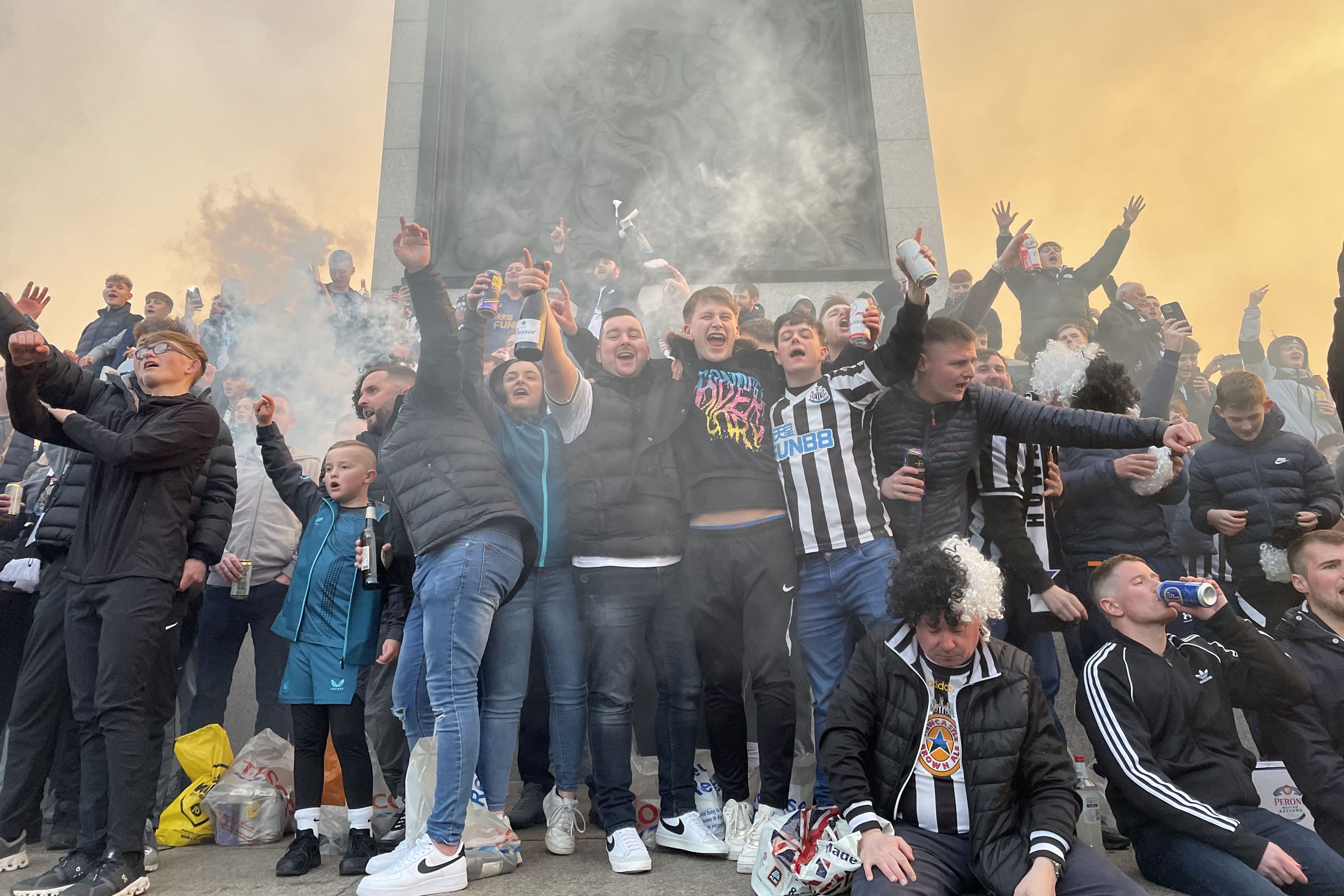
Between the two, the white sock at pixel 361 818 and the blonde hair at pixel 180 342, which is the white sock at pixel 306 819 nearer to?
the white sock at pixel 361 818

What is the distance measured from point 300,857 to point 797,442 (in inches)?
83.3

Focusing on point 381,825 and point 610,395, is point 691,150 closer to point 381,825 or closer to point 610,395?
point 610,395

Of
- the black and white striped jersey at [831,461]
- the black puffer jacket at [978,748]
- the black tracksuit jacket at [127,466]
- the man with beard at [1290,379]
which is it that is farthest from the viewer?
the man with beard at [1290,379]

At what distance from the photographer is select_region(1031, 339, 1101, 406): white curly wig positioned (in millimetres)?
3463

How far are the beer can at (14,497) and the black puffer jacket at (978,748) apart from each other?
3.33 m

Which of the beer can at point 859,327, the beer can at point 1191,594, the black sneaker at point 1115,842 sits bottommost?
the black sneaker at point 1115,842

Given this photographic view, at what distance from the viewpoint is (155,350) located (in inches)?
114

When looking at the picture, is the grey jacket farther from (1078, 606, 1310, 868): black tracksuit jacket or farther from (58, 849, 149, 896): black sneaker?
(1078, 606, 1310, 868): black tracksuit jacket

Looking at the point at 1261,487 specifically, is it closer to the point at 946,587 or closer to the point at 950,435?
the point at 950,435

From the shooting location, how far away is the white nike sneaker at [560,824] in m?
2.87

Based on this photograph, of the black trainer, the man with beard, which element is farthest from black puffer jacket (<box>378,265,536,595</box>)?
the man with beard

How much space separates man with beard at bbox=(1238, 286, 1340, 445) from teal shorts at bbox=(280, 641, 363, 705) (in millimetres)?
5794

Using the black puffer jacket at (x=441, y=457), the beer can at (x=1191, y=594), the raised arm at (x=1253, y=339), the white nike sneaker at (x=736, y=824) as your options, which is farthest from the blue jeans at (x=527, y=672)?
the raised arm at (x=1253, y=339)

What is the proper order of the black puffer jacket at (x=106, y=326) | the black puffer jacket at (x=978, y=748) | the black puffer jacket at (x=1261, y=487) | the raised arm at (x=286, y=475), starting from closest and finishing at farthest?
the black puffer jacket at (x=978, y=748), the raised arm at (x=286, y=475), the black puffer jacket at (x=1261, y=487), the black puffer jacket at (x=106, y=326)
